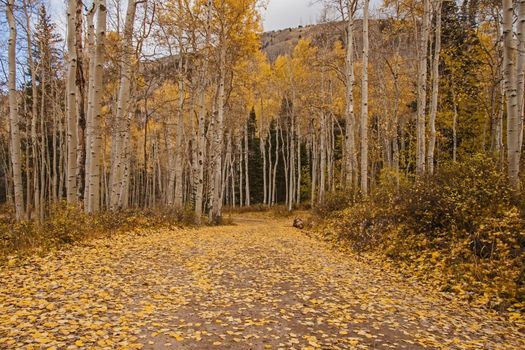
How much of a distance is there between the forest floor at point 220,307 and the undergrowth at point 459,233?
1.77 ft

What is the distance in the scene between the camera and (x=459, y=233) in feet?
24.9

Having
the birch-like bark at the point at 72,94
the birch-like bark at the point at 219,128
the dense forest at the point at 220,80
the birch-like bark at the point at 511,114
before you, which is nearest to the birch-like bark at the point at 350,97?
the dense forest at the point at 220,80

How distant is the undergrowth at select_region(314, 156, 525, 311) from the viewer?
6043 mm

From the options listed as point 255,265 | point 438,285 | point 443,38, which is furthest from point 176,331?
point 443,38

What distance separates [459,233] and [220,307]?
5079 mm

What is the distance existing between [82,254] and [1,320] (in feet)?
10.9

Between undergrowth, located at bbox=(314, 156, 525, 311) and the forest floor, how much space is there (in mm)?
539

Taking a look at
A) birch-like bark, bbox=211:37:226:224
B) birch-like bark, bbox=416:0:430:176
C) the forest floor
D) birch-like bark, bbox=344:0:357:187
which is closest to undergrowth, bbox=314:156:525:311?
the forest floor

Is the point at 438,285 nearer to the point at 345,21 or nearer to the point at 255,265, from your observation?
the point at 255,265

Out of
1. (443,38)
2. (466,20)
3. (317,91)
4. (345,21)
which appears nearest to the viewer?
(345,21)

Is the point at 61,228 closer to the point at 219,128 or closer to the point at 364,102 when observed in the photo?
the point at 219,128

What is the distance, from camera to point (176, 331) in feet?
14.0

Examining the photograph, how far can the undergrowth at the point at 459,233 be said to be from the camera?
6043mm

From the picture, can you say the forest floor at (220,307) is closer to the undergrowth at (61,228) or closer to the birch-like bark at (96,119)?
the undergrowth at (61,228)
